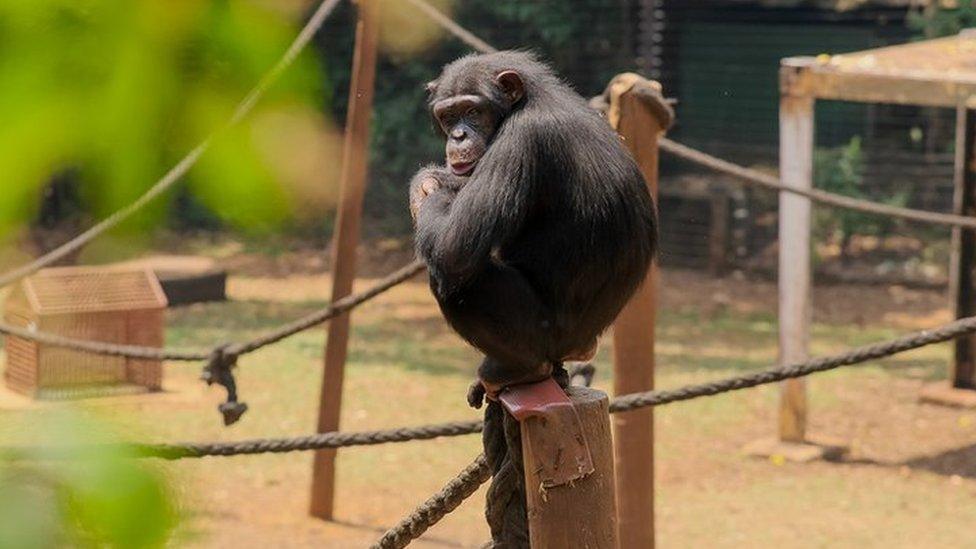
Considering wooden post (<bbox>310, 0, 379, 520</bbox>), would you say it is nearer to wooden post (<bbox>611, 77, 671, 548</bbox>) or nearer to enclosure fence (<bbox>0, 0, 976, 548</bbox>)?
enclosure fence (<bbox>0, 0, 976, 548</bbox>)

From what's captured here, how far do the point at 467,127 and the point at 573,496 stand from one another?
755 mm

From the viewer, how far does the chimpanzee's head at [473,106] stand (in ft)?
9.27

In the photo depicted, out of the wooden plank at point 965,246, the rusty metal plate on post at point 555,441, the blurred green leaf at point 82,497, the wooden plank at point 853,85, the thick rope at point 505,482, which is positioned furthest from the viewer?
the wooden plank at point 965,246

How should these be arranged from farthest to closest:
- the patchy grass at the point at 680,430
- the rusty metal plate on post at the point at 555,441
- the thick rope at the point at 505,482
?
the patchy grass at the point at 680,430 → the thick rope at the point at 505,482 → the rusty metal plate on post at the point at 555,441

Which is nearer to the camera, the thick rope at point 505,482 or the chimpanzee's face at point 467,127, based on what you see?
the thick rope at point 505,482

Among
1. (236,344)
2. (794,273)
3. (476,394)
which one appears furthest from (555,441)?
(794,273)

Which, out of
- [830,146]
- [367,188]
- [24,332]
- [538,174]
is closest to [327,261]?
[367,188]

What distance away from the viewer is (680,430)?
24.4 feet

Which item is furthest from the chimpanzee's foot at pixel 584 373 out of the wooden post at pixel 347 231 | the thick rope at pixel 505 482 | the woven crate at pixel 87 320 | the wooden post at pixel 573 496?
the woven crate at pixel 87 320

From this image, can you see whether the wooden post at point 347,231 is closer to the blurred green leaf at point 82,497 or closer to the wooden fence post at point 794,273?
the wooden fence post at point 794,273

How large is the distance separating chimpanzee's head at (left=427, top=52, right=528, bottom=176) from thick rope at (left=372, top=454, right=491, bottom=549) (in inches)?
21.6

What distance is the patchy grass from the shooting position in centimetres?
605

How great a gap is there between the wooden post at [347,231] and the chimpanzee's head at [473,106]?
3.04m

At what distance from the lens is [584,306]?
8.93 ft
